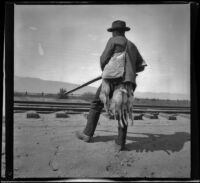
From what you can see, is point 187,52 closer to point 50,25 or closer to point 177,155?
point 177,155

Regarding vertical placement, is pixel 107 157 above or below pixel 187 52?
below

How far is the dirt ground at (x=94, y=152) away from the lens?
12.2 ft

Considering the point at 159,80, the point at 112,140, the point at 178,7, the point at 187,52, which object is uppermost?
the point at 178,7

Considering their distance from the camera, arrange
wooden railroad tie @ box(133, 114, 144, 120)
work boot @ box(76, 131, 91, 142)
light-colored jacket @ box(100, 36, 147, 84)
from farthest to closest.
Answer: wooden railroad tie @ box(133, 114, 144, 120) < work boot @ box(76, 131, 91, 142) < light-colored jacket @ box(100, 36, 147, 84)

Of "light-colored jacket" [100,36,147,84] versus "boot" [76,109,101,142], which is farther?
"boot" [76,109,101,142]

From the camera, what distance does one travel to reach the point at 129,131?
12.8 ft

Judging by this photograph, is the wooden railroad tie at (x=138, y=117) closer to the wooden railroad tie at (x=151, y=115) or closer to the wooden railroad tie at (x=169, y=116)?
the wooden railroad tie at (x=151, y=115)

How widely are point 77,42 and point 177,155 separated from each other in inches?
80.4

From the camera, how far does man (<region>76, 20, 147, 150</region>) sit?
3.72 meters

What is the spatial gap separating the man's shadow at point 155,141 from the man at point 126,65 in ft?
0.40

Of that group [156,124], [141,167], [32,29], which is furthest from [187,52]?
[32,29]

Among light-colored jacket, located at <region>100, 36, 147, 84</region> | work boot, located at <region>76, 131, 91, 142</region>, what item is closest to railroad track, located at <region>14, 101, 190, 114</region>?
work boot, located at <region>76, 131, 91, 142</region>

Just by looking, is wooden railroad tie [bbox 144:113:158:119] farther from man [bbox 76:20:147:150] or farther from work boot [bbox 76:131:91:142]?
work boot [bbox 76:131:91:142]

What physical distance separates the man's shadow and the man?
122 mm
